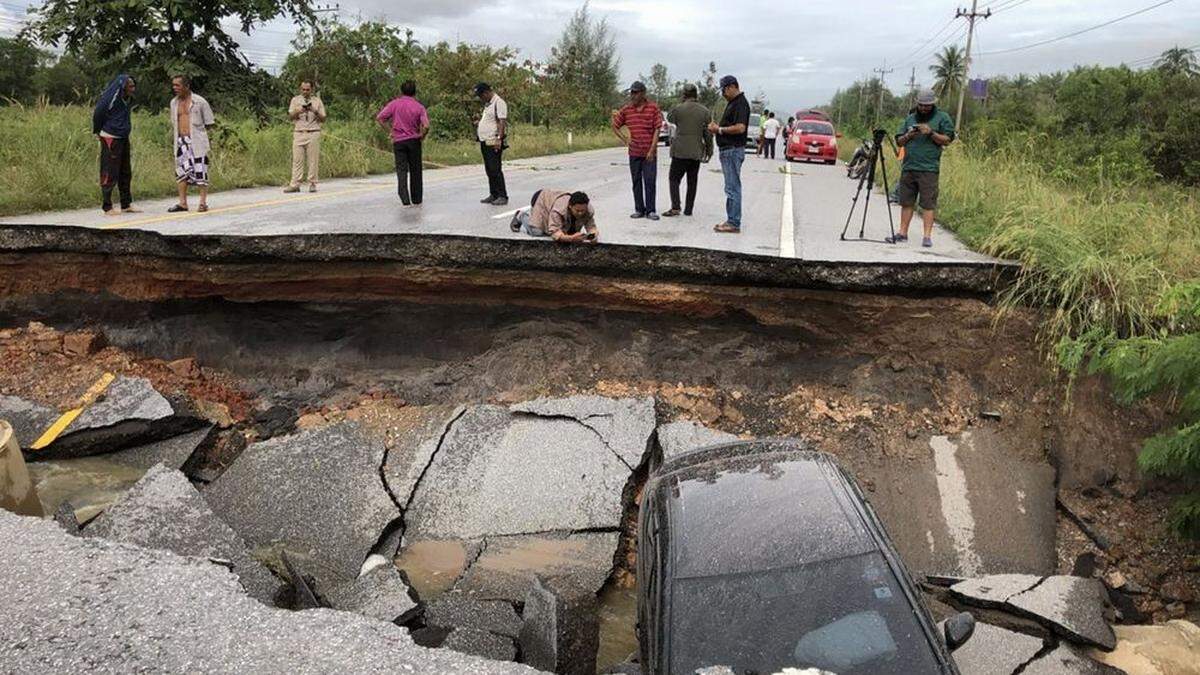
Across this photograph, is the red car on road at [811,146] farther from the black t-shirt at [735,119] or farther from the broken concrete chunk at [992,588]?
the broken concrete chunk at [992,588]

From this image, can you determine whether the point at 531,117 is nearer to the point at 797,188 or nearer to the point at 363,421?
the point at 797,188

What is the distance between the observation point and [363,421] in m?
6.88

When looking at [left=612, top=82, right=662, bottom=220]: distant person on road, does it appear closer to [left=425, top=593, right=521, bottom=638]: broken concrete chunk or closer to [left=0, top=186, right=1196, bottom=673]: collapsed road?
[left=0, top=186, right=1196, bottom=673]: collapsed road

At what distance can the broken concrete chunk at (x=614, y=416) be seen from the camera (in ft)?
20.5

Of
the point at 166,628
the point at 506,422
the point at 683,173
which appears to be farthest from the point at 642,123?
the point at 166,628

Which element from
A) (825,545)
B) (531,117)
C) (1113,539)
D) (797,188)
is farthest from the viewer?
(531,117)

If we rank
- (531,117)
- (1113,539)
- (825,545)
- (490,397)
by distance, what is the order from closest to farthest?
(825,545)
(1113,539)
(490,397)
(531,117)

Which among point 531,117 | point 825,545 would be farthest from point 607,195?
point 531,117

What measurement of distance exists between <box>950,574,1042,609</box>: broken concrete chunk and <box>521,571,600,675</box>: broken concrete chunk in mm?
2330

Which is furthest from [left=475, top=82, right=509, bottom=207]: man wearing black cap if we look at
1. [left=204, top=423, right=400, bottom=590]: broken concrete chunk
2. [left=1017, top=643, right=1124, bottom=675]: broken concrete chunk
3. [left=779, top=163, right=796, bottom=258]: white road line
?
[left=1017, top=643, right=1124, bottom=675]: broken concrete chunk

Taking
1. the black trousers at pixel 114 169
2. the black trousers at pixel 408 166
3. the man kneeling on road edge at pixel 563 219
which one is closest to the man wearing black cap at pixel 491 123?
the black trousers at pixel 408 166

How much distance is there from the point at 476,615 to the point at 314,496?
1.87m

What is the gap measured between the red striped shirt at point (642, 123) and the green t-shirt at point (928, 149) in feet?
8.51

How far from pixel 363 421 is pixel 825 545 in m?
4.65
